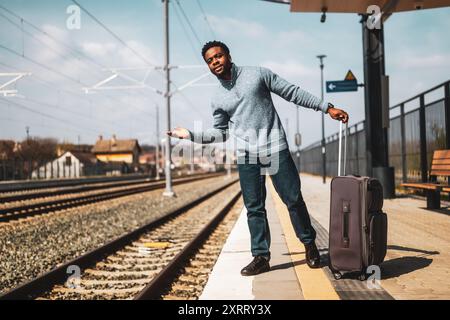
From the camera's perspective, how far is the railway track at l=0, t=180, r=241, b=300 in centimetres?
447

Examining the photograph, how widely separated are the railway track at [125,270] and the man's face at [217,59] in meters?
Answer: 1.88

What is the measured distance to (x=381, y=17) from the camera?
1051 cm

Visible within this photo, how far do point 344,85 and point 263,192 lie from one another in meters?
8.05

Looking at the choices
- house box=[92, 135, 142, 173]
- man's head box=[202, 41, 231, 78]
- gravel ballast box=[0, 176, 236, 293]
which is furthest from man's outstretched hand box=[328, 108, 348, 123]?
house box=[92, 135, 142, 173]

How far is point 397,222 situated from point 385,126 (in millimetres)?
4416

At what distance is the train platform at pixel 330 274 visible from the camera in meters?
3.51

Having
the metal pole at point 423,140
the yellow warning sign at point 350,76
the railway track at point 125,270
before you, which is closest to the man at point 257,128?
the railway track at point 125,270

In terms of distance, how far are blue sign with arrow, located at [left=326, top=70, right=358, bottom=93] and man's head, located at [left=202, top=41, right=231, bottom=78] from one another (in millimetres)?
7921

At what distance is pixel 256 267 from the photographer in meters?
4.25

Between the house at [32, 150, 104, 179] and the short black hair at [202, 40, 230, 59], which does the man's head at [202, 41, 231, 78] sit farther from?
the house at [32, 150, 104, 179]

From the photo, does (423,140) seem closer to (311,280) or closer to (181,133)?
(311,280)

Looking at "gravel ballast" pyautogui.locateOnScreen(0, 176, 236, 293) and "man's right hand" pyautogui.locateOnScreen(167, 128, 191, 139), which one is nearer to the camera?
"man's right hand" pyautogui.locateOnScreen(167, 128, 191, 139)

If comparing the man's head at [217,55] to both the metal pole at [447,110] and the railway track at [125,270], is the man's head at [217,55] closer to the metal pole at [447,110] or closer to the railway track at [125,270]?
the railway track at [125,270]
